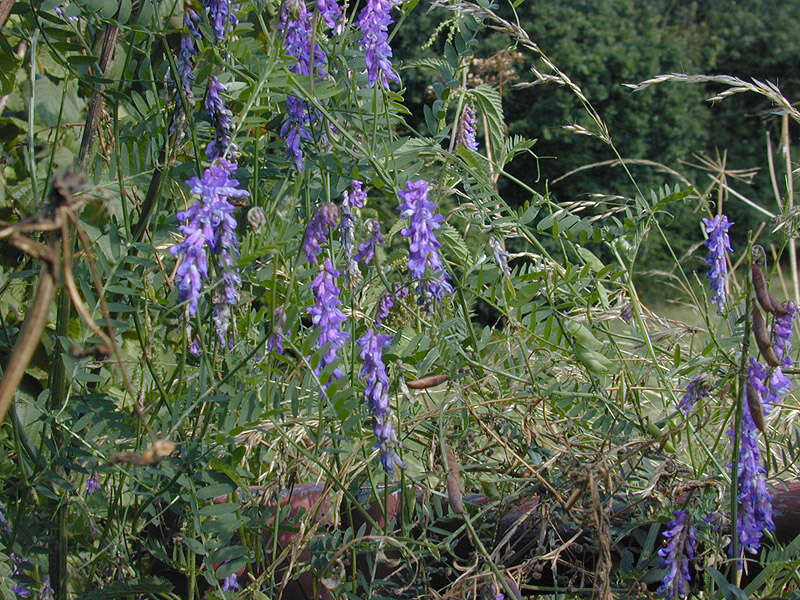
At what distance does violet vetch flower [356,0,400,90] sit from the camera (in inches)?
48.5

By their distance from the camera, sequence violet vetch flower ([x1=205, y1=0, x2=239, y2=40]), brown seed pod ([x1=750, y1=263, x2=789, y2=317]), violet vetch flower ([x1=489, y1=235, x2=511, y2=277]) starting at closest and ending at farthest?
brown seed pod ([x1=750, y1=263, x2=789, y2=317]), violet vetch flower ([x1=205, y1=0, x2=239, y2=40]), violet vetch flower ([x1=489, y1=235, x2=511, y2=277])

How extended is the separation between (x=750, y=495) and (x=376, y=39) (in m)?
0.78

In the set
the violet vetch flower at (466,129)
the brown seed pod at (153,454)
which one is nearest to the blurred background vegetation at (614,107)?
the violet vetch flower at (466,129)

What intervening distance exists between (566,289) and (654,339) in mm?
171

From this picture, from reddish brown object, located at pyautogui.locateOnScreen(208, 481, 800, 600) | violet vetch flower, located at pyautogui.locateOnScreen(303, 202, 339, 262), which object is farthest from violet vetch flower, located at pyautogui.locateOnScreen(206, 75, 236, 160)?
reddish brown object, located at pyautogui.locateOnScreen(208, 481, 800, 600)

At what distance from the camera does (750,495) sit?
0.99 meters

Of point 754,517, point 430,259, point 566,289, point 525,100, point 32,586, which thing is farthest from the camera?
point 525,100

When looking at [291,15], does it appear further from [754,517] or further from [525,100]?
[525,100]

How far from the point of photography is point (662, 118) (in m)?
5.82

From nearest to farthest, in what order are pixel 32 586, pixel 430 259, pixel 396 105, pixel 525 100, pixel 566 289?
pixel 430 259 → pixel 32 586 → pixel 396 105 → pixel 566 289 → pixel 525 100

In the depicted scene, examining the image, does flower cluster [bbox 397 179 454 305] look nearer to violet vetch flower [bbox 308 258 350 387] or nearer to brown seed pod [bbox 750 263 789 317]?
violet vetch flower [bbox 308 258 350 387]

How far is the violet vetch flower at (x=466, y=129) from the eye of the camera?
1.42 meters

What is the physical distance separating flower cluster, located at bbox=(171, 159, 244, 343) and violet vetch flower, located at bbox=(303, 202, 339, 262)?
10cm

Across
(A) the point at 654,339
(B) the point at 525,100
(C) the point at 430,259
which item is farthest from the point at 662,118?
(C) the point at 430,259
